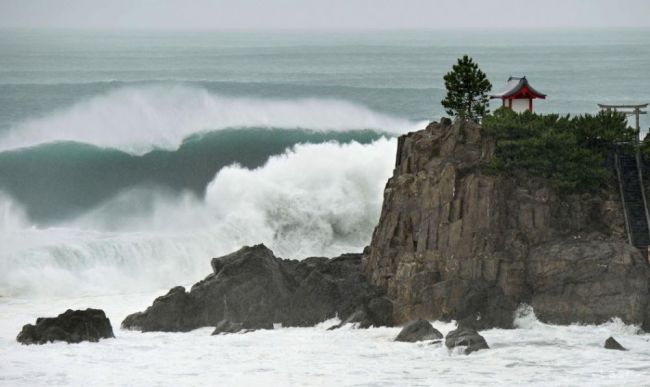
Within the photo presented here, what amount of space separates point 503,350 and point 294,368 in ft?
17.1

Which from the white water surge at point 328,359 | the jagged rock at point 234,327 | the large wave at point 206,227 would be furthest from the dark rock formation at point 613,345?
the large wave at point 206,227

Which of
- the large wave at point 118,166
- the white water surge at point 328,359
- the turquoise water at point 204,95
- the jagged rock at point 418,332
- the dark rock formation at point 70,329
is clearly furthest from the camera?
→ the turquoise water at point 204,95

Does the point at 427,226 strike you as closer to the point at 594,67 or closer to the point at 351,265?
the point at 351,265

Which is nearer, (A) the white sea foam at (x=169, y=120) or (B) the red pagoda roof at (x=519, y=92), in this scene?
(B) the red pagoda roof at (x=519, y=92)

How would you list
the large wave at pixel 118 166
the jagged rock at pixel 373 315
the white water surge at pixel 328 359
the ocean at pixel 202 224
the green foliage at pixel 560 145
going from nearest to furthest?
the white water surge at pixel 328 359 → the ocean at pixel 202 224 → the jagged rock at pixel 373 315 → the green foliage at pixel 560 145 → the large wave at pixel 118 166

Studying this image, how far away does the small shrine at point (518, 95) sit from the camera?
145ft

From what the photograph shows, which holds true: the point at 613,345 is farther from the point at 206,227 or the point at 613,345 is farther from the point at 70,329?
the point at 206,227

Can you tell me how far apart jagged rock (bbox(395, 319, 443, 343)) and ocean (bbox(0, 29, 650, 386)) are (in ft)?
1.41

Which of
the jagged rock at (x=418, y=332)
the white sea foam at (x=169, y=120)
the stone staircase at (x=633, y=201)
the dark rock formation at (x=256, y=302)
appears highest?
the white sea foam at (x=169, y=120)

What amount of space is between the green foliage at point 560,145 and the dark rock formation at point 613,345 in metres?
6.04

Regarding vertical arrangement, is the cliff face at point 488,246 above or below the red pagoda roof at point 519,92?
below

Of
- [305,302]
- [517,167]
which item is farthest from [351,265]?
[517,167]

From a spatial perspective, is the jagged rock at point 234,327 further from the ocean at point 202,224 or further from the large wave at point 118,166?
the large wave at point 118,166

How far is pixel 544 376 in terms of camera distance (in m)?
32.7
